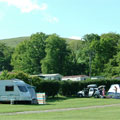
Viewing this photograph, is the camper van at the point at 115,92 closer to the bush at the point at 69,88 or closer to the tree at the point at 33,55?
the bush at the point at 69,88

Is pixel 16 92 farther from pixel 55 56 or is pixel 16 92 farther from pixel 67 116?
pixel 55 56

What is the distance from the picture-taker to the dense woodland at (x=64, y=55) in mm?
78000

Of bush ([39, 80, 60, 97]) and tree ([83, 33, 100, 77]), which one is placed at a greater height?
tree ([83, 33, 100, 77])

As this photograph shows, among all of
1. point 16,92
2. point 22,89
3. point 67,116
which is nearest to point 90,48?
point 22,89

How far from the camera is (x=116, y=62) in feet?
246

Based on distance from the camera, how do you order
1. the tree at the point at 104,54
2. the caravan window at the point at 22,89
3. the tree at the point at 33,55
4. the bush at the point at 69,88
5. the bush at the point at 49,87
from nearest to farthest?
1. the caravan window at the point at 22,89
2. the bush at the point at 49,87
3. the bush at the point at 69,88
4. the tree at the point at 104,54
5. the tree at the point at 33,55

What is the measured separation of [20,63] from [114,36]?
87.3ft

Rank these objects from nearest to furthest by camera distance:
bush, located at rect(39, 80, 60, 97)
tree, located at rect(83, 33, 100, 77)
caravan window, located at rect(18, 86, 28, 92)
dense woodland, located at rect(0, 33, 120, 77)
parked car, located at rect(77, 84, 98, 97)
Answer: caravan window, located at rect(18, 86, 28, 92)
bush, located at rect(39, 80, 60, 97)
parked car, located at rect(77, 84, 98, 97)
tree, located at rect(83, 33, 100, 77)
dense woodland, located at rect(0, 33, 120, 77)

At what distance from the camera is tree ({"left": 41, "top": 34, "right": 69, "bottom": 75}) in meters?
81.9

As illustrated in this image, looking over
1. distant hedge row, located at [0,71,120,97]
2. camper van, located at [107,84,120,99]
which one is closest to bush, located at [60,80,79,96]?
distant hedge row, located at [0,71,120,97]

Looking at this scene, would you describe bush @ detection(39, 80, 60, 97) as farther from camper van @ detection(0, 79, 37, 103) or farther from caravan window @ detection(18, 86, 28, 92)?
caravan window @ detection(18, 86, 28, 92)

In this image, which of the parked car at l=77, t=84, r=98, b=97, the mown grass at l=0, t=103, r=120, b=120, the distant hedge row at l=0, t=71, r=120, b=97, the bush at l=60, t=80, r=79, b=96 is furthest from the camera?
the bush at l=60, t=80, r=79, b=96

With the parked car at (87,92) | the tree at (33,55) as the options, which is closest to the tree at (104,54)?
the tree at (33,55)

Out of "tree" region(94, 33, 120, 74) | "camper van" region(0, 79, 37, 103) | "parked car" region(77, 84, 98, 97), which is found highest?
"tree" region(94, 33, 120, 74)
